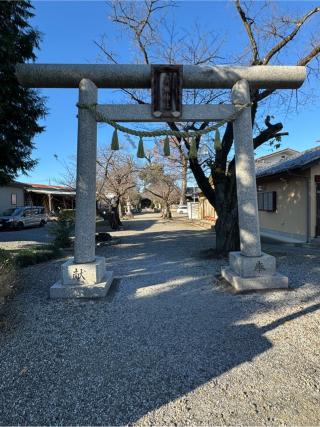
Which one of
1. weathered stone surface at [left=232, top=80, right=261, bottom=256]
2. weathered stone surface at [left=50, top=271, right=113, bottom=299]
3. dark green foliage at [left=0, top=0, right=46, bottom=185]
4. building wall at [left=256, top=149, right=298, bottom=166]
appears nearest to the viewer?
weathered stone surface at [left=50, top=271, right=113, bottom=299]

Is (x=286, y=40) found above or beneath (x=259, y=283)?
above

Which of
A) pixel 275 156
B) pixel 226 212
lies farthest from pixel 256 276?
pixel 275 156

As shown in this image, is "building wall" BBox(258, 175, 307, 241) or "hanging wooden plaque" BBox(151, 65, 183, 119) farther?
"building wall" BBox(258, 175, 307, 241)

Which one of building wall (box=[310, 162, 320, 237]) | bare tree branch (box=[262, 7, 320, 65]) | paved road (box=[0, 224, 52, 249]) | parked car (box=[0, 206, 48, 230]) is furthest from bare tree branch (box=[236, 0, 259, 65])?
parked car (box=[0, 206, 48, 230])

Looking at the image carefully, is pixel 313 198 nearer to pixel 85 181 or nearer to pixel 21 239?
pixel 85 181

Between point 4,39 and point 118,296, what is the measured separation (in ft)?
20.7

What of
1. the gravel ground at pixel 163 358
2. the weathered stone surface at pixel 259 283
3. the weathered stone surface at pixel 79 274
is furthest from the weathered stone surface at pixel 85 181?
the weathered stone surface at pixel 259 283

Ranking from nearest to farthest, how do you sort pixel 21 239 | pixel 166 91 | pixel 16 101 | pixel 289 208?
1. pixel 166 91
2. pixel 16 101
3. pixel 289 208
4. pixel 21 239

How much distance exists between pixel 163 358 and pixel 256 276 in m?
2.94

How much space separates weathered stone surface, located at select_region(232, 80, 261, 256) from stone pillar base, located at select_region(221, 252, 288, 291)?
23 centimetres

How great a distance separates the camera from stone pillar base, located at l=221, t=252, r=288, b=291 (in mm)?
A: 5355

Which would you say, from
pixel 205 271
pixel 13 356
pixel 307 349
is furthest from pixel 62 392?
pixel 205 271

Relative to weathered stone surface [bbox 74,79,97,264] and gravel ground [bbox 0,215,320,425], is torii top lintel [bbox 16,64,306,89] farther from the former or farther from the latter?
gravel ground [bbox 0,215,320,425]

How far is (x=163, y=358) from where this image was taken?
3.16m
